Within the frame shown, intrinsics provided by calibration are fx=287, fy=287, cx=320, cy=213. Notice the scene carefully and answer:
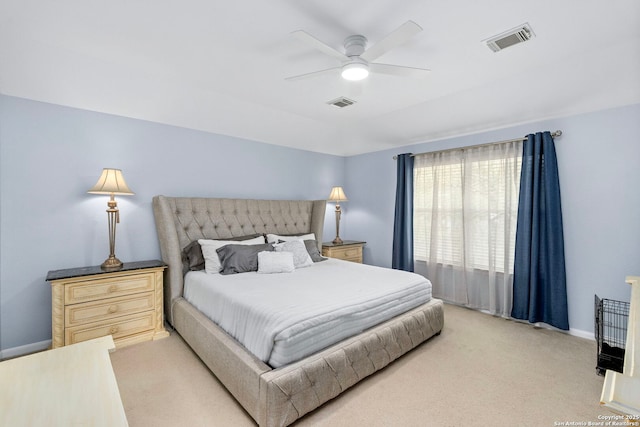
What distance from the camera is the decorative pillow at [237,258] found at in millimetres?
2939

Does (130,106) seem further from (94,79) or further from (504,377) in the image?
(504,377)

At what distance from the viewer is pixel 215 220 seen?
3.48 metres

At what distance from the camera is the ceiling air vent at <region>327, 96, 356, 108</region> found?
317 centimetres

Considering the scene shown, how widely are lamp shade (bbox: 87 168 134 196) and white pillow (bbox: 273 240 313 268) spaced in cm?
163

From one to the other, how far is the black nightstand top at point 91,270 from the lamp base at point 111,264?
37 mm

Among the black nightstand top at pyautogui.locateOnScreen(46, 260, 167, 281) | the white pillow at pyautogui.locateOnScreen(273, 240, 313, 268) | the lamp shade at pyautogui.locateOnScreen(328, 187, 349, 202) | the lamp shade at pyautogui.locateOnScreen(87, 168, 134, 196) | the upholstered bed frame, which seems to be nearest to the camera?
the upholstered bed frame

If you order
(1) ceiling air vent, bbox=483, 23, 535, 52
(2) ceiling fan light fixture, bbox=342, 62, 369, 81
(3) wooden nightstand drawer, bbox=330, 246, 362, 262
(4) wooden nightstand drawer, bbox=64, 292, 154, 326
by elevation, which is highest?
(1) ceiling air vent, bbox=483, 23, 535, 52

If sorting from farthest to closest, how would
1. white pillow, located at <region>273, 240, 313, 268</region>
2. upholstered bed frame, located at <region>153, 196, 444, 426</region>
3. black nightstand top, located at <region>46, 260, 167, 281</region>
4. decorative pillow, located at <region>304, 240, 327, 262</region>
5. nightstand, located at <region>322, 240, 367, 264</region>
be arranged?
nightstand, located at <region>322, 240, 367, 264</region>
decorative pillow, located at <region>304, 240, 327, 262</region>
white pillow, located at <region>273, 240, 313, 268</region>
black nightstand top, located at <region>46, 260, 167, 281</region>
upholstered bed frame, located at <region>153, 196, 444, 426</region>

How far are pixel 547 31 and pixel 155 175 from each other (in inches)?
144

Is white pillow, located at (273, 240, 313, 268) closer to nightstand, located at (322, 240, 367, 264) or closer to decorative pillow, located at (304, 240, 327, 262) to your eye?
decorative pillow, located at (304, 240, 327, 262)

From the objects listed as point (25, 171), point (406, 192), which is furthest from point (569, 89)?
point (25, 171)

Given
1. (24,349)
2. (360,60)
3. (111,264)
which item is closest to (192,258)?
(111,264)

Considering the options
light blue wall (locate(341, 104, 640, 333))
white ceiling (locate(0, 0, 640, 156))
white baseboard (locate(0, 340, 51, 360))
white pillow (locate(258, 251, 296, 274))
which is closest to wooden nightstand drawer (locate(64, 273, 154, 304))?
white baseboard (locate(0, 340, 51, 360))

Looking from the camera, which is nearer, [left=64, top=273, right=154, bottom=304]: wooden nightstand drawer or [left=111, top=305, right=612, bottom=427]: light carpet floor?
[left=111, top=305, right=612, bottom=427]: light carpet floor
